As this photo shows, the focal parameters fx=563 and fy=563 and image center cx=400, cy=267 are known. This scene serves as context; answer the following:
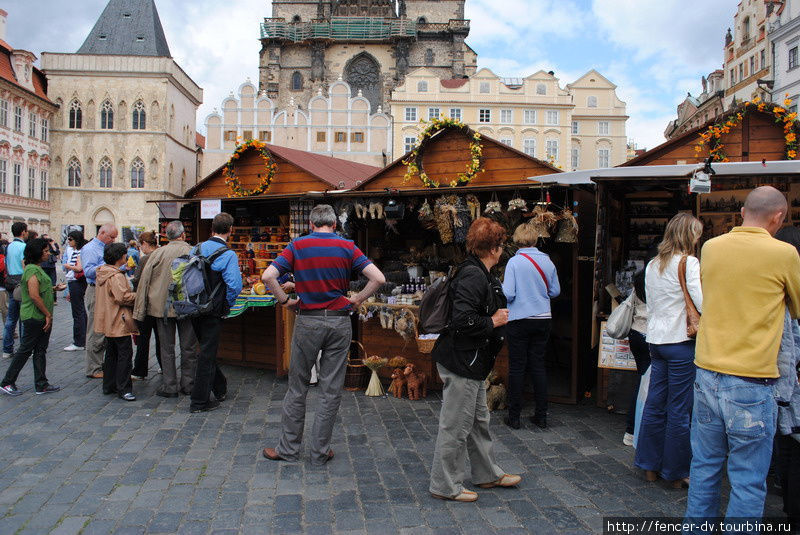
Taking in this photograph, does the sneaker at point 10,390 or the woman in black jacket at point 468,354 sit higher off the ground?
the woman in black jacket at point 468,354

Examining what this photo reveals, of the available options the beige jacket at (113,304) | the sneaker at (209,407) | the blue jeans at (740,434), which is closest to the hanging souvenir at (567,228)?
the blue jeans at (740,434)

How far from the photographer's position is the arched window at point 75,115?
3894 centimetres

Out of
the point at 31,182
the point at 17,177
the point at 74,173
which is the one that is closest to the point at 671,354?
the point at 17,177

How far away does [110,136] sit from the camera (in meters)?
39.5

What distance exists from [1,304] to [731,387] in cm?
1029

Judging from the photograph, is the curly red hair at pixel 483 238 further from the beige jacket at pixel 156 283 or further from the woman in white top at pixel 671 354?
the beige jacket at pixel 156 283

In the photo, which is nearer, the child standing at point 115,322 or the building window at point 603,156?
the child standing at point 115,322

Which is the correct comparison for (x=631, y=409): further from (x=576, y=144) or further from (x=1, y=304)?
(x=576, y=144)

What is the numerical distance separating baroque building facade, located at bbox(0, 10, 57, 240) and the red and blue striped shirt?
32.1m

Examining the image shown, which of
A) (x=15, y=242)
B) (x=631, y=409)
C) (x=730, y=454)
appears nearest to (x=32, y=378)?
(x=15, y=242)

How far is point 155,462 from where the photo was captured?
435 cm

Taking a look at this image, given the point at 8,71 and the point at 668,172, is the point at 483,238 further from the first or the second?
the point at 8,71

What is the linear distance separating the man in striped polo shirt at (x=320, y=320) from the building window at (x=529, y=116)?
141ft

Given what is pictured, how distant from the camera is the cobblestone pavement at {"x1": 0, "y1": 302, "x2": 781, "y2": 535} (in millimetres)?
3445
